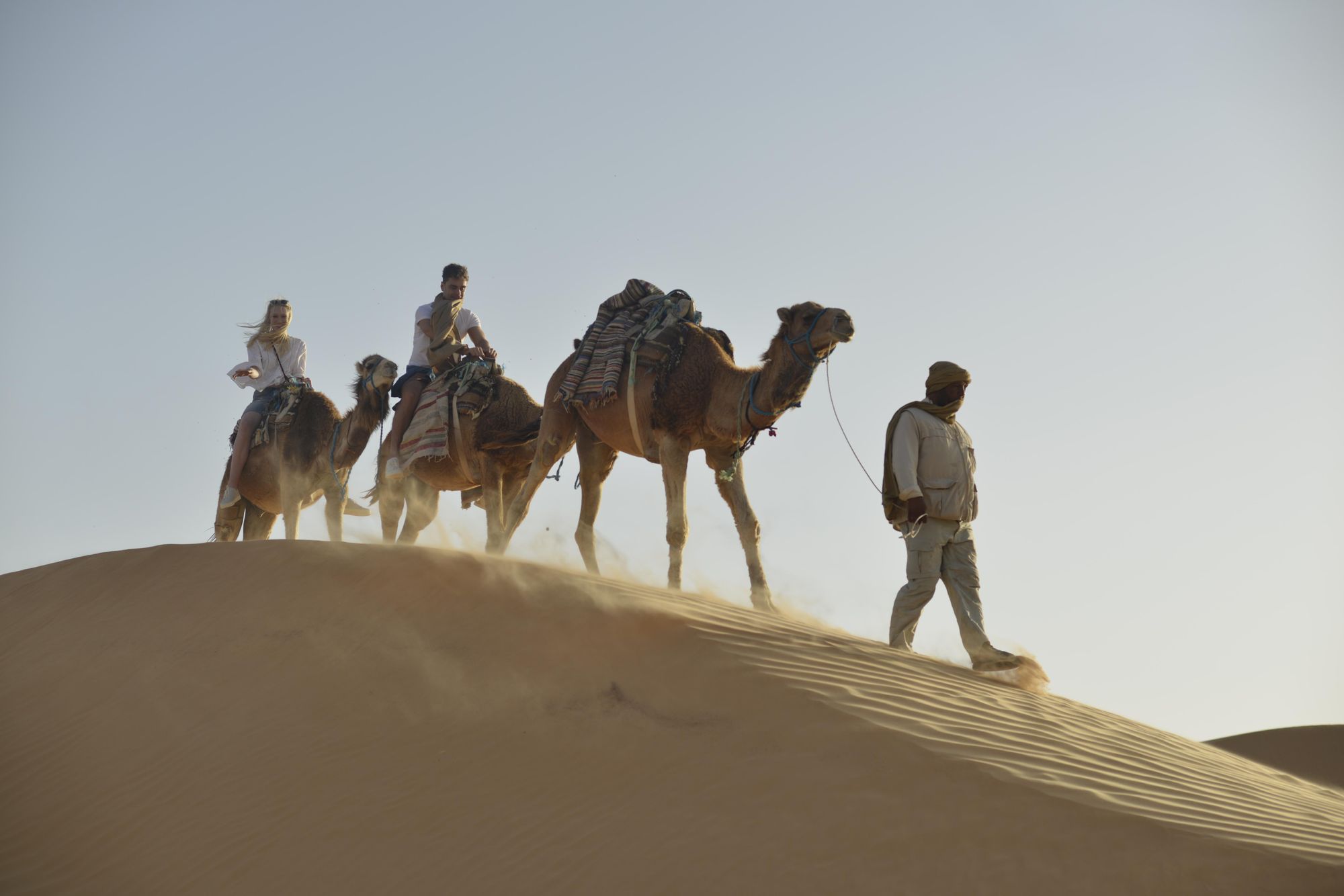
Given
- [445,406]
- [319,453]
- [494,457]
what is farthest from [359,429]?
[494,457]

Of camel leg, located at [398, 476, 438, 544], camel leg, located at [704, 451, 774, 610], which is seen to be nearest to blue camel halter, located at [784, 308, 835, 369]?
camel leg, located at [704, 451, 774, 610]

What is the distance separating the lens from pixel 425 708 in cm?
780

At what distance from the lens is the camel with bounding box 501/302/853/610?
11117 millimetres

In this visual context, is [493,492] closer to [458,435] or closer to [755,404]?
[458,435]

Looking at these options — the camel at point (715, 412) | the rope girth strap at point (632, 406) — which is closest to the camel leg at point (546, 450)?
the camel at point (715, 412)

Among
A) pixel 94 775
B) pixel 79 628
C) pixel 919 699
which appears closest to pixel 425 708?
pixel 94 775

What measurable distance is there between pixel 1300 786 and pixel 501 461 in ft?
27.9

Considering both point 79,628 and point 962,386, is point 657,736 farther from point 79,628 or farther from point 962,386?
point 79,628

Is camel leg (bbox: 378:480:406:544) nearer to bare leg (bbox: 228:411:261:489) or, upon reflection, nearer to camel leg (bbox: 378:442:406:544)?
camel leg (bbox: 378:442:406:544)

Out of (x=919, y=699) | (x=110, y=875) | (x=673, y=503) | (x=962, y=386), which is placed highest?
A: (x=962, y=386)

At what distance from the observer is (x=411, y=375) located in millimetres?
14523

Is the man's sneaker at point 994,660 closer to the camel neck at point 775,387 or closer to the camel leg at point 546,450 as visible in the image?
the camel neck at point 775,387

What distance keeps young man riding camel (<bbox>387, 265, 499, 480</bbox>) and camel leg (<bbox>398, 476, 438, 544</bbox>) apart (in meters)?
0.50

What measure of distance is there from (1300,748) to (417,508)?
12519 mm
